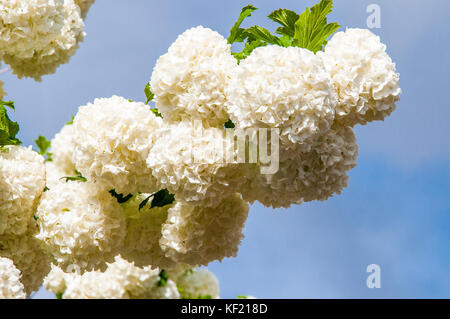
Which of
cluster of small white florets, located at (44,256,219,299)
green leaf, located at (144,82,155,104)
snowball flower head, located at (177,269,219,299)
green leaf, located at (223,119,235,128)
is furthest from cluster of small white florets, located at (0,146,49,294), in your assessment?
snowball flower head, located at (177,269,219,299)

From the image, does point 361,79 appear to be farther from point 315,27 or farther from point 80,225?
point 80,225

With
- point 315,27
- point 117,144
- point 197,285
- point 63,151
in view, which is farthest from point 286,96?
point 63,151

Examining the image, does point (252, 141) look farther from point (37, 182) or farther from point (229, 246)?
point (37, 182)

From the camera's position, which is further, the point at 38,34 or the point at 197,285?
the point at 197,285

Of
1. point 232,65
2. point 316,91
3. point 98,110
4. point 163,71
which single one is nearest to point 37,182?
point 98,110

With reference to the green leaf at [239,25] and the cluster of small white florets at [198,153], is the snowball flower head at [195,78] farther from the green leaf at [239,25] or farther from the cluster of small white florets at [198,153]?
the green leaf at [239,25]

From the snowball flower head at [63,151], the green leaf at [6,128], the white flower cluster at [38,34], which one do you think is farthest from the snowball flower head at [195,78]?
the snowball flower head at [63,151]

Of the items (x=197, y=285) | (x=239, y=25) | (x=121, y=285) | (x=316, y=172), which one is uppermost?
(x=239, y=25)
